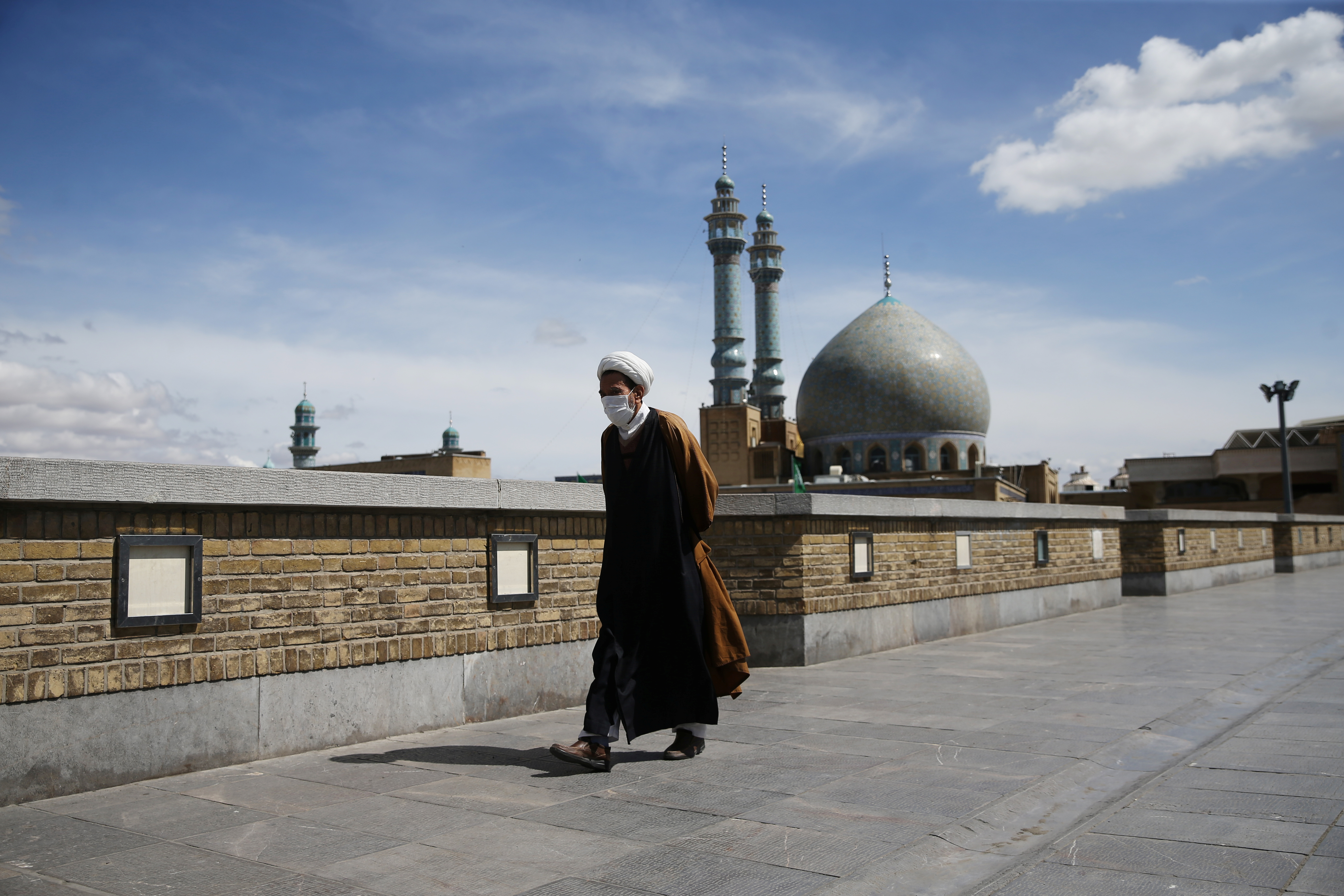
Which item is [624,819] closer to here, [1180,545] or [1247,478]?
[1180,545]

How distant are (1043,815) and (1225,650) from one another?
20.1 ft

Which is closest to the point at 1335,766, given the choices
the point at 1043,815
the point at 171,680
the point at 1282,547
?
the point at 1043,815

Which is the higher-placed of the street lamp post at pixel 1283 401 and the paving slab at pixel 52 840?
the street lamp post at pixel 1283 401

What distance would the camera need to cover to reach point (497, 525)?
6.02 m

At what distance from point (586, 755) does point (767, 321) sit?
6134 cm

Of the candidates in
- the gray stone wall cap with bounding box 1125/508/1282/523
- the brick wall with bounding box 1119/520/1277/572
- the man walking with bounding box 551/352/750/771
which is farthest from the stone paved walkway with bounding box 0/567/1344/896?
the brick wall with bounding box 1119/520/1277/572

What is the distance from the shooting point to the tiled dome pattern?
155 feet

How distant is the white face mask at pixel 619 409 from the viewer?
487 centimetres

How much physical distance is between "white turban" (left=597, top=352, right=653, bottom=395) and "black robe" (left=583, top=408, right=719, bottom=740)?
22 centimetres

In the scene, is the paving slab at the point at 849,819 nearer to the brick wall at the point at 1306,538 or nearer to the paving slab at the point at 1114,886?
the paving slab at the point at 1114,886

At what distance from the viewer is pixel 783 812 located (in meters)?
3.89

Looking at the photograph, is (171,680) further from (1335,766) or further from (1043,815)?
(1335,766)

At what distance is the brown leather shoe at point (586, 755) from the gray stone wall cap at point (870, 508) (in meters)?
3.20

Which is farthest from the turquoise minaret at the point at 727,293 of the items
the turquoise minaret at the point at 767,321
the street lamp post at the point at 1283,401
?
the street lamp post at the point at 1283,401
